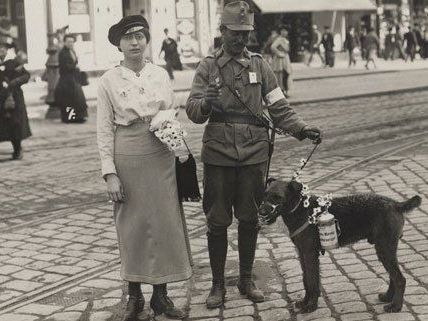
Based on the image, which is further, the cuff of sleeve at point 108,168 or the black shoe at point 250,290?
the black shoe at point 250,290

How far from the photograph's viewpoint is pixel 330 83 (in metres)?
25.9

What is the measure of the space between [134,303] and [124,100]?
1323mm

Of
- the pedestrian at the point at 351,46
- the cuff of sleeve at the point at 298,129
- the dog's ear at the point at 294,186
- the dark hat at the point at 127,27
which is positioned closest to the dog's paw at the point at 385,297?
the dog's ear at the point at 294,186

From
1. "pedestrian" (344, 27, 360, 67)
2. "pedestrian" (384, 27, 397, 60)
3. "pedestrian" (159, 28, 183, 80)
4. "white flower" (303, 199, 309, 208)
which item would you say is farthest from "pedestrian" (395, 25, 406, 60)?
"white flower" (303, 199, 309, 208)

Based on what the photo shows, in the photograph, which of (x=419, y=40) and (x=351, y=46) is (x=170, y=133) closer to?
(x=351, y=46)

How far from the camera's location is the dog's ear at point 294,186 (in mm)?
5074

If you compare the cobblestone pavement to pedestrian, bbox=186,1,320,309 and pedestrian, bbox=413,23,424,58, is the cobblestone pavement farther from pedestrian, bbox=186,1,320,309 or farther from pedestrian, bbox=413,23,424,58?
pedestrian, bbox=413,23,424,58

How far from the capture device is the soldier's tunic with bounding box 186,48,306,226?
5312 millimetres

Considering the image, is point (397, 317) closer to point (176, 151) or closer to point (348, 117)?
point (176, 151)

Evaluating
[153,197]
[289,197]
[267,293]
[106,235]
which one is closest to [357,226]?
[289,197]

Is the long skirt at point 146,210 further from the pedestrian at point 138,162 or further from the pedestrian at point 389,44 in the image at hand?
the pedestrian at point 389,44

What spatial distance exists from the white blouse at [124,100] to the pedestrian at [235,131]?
0.94 ft

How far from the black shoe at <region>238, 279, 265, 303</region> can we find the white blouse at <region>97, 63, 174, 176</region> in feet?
4.15

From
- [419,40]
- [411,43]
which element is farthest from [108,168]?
[419,40]
